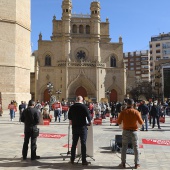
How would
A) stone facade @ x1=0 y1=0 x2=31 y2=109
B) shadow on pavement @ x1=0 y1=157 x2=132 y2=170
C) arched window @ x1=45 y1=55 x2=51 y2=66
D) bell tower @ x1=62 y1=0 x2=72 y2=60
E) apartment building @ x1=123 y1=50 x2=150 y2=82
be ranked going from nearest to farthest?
shadow on pavement @ x1=0 y1=157 x2=132 y2=170 < stone facade @ x1=0 y1=0 x2=31 y2=109 < bell tower @ x1=62 y1=0 x2=72 y2=60 < arched window @ x1=45 y1=55 x2=51 y2=66 < apartment building @ x1=123 y1=50 x2=150 y2=82

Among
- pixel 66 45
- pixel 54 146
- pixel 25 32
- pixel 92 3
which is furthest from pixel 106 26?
pixel 54 146

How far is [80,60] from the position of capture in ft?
160

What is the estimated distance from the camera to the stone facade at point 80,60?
47.7 m

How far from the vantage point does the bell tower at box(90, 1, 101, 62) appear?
4976 centimetres

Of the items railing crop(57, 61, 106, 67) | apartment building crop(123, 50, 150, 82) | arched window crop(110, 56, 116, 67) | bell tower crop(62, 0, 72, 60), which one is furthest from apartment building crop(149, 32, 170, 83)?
bell tower crop(62, 0, 72, 60)

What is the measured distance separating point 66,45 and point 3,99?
27.7m

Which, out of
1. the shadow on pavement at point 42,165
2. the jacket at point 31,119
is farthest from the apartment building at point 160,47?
the shadow on pavement at point 42,165

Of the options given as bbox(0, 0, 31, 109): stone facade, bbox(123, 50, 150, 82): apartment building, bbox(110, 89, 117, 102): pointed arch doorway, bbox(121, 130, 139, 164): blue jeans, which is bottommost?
bbox(121, 130, 139, 164): blue jeans

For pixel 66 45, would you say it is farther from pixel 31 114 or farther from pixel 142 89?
pixel 31 114

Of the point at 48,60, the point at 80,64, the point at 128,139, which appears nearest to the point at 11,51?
the point at 128,139

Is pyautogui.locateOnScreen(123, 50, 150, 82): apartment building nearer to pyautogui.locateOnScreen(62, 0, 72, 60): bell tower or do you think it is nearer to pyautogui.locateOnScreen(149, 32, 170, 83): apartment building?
pyautogui.locateOnScreen(149, 32, 170, 83): apartment building

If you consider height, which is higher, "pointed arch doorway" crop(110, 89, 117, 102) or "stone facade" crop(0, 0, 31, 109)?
"stone facade" crop(0, 0, 31, 109)

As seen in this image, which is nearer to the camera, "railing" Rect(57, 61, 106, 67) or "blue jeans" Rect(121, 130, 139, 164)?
"blue jeans" Rect(121, 130, 139, 164)

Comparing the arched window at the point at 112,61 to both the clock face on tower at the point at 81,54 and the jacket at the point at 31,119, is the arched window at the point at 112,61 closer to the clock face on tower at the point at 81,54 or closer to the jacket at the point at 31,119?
the clock face on tower at the point at 81,54
